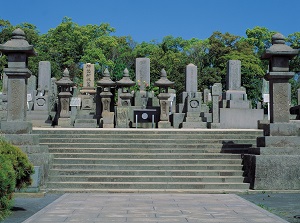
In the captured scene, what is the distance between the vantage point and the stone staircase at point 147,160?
11.9m

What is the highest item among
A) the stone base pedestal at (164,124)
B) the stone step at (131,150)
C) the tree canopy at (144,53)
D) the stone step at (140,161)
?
the tree canopy at (144,53)

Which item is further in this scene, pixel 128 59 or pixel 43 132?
pixel 128 59

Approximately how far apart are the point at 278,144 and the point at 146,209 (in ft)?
16.7

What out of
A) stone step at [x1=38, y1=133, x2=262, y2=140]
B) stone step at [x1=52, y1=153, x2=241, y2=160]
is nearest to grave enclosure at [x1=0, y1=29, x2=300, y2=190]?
stone step at [x1=52, y1=153, x2=241, y2=160]

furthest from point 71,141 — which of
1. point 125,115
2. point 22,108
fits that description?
point 125,115

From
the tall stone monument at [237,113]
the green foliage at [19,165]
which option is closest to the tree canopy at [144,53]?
the tall stone monument at [237,113]

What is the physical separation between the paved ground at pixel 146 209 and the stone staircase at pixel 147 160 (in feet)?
3.12

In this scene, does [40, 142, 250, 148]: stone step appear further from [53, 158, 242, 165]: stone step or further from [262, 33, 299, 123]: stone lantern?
[262, 33, 299, 123]: stone lantern

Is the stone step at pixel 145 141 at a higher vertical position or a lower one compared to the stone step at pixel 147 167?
higher

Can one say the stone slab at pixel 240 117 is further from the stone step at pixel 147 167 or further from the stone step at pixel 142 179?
the stone step at pixel 142 179

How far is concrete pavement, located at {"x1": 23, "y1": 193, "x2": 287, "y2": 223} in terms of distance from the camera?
24.9ft

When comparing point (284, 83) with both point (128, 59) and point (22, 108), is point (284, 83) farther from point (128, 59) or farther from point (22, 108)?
point (128, 59)

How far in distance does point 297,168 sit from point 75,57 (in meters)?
47.8

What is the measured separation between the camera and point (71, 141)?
1481cm
